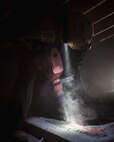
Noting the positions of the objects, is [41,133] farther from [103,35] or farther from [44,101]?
[103,35]

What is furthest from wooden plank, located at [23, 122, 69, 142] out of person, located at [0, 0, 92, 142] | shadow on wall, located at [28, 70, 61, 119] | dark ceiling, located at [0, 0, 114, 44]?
dark ceiling, located at [0, 0, 114, 44]

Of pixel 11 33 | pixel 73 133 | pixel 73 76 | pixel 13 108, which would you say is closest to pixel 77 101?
pixel 73 76

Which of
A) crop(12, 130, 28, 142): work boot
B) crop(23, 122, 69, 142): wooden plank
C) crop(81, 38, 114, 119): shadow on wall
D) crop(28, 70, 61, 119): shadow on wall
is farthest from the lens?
crop(81, 38, 114, 119): shadow on wall

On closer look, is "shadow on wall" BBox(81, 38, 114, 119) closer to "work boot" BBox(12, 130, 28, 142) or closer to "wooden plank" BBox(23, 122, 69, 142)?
"wooden plank" BBox(23, 122, 69, 142)

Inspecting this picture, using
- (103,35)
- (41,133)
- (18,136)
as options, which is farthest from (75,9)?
(18,136)

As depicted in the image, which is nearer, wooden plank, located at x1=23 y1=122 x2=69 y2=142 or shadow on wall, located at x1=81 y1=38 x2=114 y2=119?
wooden plank, located at x1=23 y1=122 x2=69 y2=142

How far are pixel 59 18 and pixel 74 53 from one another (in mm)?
1376

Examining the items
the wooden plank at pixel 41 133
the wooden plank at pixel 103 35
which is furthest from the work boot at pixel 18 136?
the wooden plank at pixel 103 35

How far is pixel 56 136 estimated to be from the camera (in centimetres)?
373

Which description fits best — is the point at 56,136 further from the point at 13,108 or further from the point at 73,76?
the point at 73,76

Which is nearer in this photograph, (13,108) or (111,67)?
(13,108)

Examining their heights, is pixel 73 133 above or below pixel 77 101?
above

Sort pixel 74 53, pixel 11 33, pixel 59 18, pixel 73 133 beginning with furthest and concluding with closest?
pixel 74 53
pixel 73 133
pixel 59 18
pixel 11 33

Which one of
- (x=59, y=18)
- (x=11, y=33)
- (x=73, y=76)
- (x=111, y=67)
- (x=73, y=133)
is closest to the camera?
(x=11, y=33)
